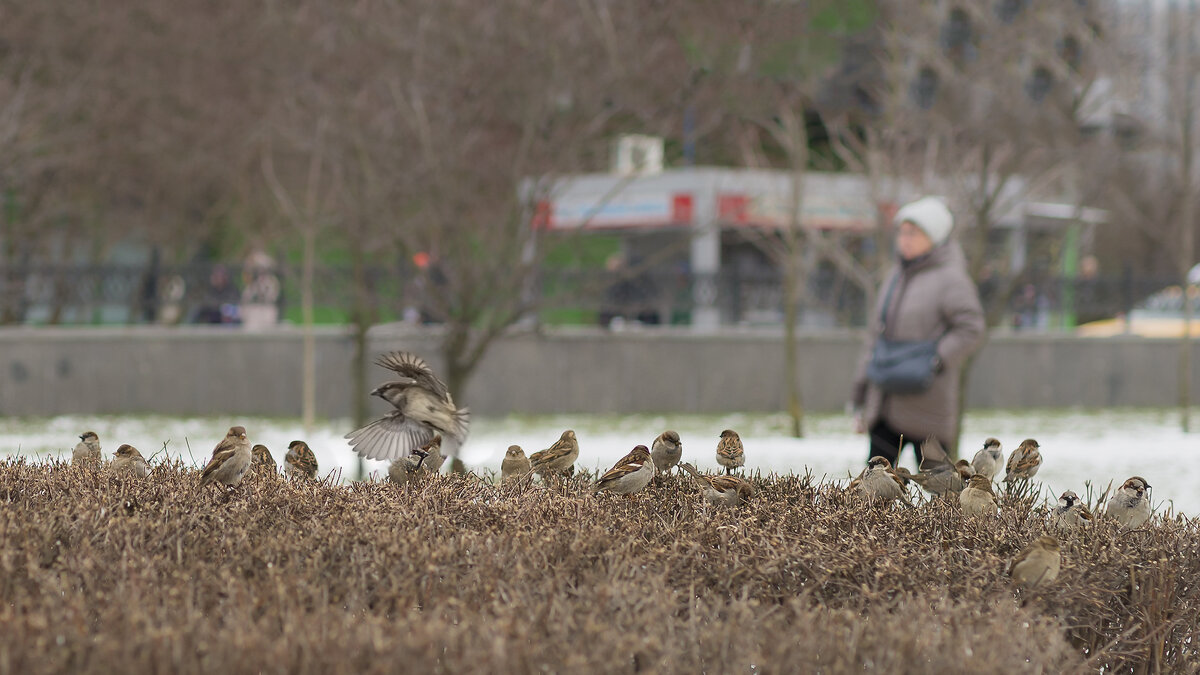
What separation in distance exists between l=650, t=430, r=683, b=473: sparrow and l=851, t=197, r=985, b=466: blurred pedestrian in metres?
2.21

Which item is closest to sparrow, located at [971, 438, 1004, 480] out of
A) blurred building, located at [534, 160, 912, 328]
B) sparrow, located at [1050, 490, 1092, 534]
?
sparrow, located at [1050, 490, 1092, 534]

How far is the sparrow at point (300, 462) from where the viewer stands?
17.6ft

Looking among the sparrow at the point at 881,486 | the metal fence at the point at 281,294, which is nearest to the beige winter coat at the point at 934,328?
the sparrow at the point at 881,486

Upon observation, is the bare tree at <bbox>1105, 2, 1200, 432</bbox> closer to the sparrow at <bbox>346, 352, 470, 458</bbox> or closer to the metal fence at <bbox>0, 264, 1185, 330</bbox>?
the metal fence at <bbox>0, 264, 1185, 330</bbox>

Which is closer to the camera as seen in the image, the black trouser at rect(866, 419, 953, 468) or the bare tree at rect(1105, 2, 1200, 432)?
the black trouser at rect(866, 419, 953, 468)

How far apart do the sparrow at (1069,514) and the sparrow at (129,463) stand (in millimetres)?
3542

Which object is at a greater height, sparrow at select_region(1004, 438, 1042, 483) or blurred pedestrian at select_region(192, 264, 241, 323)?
blurred pedestrian at select_region(192, 264, 241, 323)

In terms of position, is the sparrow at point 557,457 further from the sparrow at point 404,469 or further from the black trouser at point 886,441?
the black trouser at point 886,441

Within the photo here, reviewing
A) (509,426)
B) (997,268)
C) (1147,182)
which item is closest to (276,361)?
(509,426)

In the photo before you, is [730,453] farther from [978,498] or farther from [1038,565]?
[1038,565]

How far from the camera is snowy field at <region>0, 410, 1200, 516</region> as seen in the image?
11.7 meters

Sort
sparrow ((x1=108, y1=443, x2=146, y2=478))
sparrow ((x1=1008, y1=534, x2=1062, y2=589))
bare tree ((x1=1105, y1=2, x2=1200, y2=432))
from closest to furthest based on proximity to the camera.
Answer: sparrow ((x1=1008, y1=534, x2=1062, y2=589)) < sparrow ((x1=108, y1=443, x2=146, y2=478)) < bare tree ((x1=1105, y1=2, x2=1200, y2=432))

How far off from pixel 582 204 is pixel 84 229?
11.0 meters

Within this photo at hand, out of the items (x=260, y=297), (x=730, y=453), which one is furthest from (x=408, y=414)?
(x=260, y=297)
